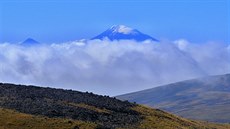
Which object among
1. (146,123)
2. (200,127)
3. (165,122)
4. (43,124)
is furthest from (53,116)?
(200,127)

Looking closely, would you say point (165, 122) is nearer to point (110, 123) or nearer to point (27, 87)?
point (110, 123)

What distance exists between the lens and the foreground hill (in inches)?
2709

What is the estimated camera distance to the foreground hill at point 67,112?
226ft

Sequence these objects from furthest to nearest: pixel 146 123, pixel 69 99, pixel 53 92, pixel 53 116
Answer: pixel 53 92 → pixel 69 99 → pixel 146 123 → pixel 53 116

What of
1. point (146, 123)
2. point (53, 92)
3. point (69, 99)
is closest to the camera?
point (146, 123)

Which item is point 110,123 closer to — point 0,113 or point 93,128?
point 93,128

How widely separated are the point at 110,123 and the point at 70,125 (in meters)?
10.5

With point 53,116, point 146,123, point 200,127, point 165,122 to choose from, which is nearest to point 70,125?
point 53,116

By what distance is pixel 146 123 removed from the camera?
81.7 m

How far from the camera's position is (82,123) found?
227 feet

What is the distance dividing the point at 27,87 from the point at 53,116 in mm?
26904

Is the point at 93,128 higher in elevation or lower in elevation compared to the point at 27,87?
lower

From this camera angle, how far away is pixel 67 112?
7894 centimetres

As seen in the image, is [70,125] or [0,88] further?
[0,88]
